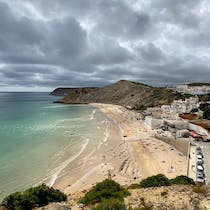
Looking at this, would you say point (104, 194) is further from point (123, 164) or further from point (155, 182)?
point (123, 164)

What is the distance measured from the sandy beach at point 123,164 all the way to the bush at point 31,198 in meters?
8.72

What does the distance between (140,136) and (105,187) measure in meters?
33.6

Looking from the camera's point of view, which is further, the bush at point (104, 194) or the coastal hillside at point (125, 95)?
the coastal hillside at point (125, 95)

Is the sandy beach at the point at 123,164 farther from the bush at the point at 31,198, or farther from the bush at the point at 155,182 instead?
the bush at the point at 31,198

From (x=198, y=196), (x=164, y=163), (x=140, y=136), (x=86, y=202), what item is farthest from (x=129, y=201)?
(x=140, y=136)

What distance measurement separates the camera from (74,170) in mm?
27297

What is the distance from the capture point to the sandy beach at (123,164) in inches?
951

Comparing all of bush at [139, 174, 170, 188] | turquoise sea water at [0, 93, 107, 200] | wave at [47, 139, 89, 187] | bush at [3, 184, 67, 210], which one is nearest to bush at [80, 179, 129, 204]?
bush at [3, 184, 67, 210]

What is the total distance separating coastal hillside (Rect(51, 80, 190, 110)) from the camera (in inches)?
4692

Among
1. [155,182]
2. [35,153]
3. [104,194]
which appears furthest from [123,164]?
[104,194]

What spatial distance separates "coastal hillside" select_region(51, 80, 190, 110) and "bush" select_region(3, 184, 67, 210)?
10133cm

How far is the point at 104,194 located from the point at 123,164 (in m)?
17.7

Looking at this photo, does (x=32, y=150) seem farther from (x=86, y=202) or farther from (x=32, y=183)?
(x=86, y=202)

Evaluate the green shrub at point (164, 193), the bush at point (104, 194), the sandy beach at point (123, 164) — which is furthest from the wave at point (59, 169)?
the green shrub at point (164, 193)
